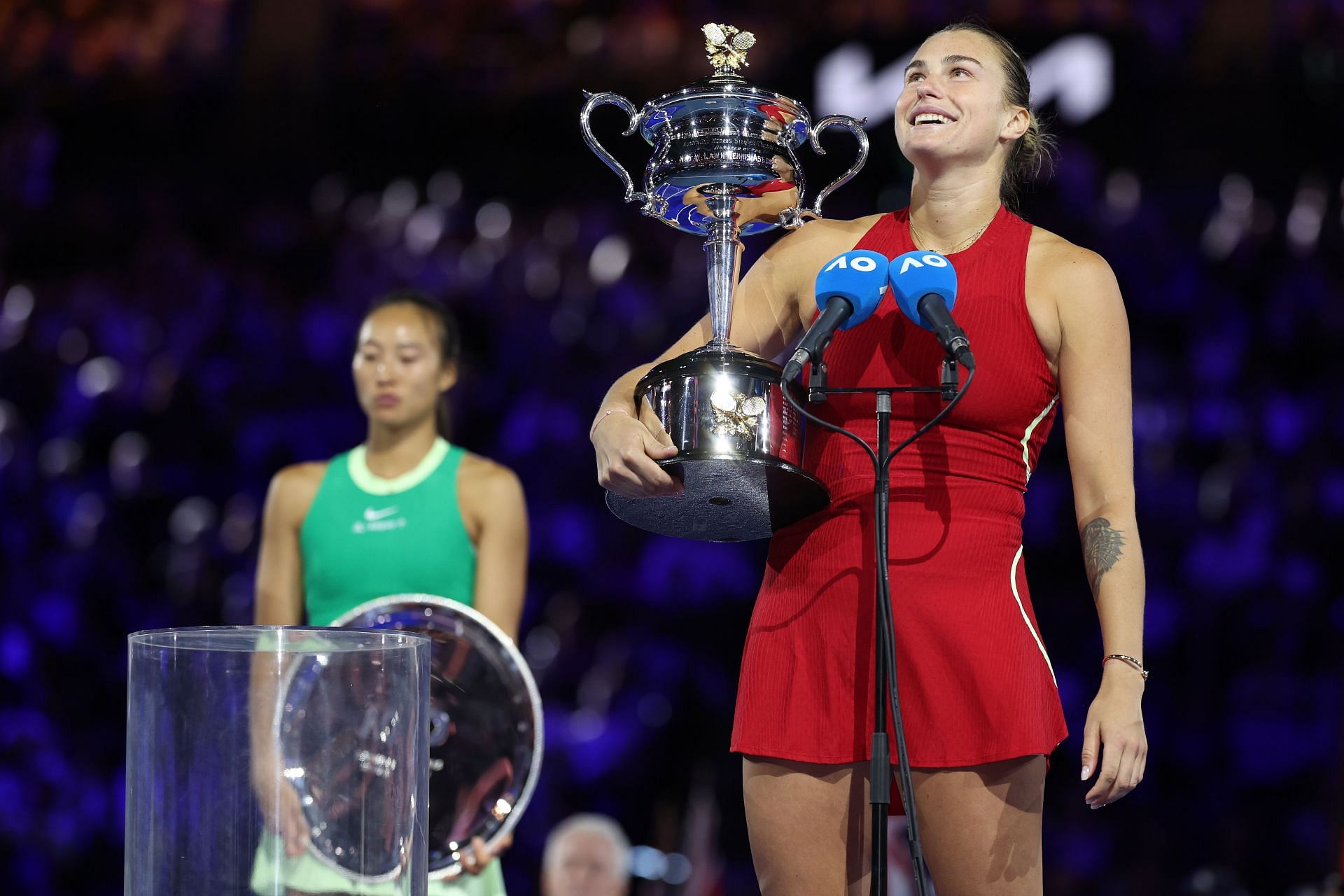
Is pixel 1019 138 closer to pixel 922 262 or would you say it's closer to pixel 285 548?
pixel 922 262

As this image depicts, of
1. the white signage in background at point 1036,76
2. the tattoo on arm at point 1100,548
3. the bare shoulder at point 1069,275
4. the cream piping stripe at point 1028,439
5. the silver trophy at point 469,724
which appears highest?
the white signage in background at point 1036,76

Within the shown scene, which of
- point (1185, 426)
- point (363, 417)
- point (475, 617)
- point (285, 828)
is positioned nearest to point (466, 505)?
point (475, 617)

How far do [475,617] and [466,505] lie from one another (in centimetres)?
59

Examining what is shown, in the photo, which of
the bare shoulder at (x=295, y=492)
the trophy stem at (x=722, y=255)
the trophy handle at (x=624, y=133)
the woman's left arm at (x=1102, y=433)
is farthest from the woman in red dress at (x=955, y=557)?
the bare shoulder at (x=295, y=492)

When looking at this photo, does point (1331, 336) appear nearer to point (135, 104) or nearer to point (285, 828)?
point (135, 104)

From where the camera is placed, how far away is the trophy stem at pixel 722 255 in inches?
75.2

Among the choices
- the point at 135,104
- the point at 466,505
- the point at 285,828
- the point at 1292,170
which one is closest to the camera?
the point at 285,828

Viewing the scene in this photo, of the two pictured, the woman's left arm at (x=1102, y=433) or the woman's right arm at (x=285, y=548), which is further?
the woman's right arm at (x=285, y=548)

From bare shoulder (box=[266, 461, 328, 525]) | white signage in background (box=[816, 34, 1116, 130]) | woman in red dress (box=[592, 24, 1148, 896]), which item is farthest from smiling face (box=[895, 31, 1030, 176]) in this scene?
white signage in background (box=[816, 34, 1116, 130])

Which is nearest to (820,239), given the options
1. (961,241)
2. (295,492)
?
(961,241)

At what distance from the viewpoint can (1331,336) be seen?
5625mm

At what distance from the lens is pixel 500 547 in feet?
9.82

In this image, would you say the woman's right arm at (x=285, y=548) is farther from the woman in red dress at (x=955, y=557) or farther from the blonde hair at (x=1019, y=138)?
the blonde hair at (x=1019, y=138)

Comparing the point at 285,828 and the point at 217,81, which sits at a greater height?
the point at 217,81
